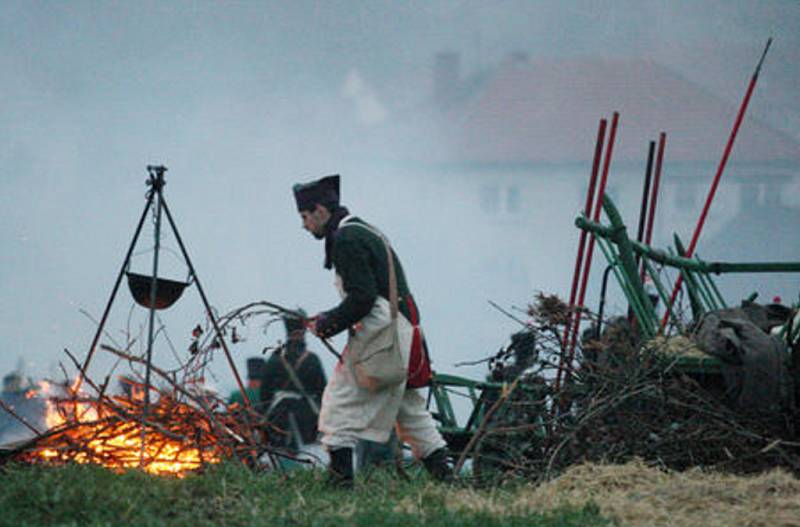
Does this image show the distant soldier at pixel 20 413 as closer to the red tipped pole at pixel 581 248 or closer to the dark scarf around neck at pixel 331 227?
the dark scarf around neck at pixel 331 227

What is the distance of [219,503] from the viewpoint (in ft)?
15.7

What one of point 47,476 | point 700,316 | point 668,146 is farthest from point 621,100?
point 47,476

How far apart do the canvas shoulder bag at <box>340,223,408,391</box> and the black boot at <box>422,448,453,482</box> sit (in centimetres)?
50

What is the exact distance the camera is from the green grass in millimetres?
4262

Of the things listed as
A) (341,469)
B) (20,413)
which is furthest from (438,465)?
(20,413)

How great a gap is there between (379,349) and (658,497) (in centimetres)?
159

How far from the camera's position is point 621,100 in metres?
26.8

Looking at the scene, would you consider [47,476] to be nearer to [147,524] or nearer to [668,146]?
[147,524]

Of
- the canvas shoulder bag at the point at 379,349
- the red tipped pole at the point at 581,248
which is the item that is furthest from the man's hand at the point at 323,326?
the red tipped pole at the point at 581,248

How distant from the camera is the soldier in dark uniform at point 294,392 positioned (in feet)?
28.9

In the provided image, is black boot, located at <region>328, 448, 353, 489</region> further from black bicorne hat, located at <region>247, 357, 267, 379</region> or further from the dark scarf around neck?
black bicorne hat, located at <region>247, 357, 267, 379</region>

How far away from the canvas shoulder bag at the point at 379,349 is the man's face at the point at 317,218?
206mm

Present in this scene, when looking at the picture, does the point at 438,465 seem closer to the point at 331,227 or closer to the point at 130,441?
the point at 331,227

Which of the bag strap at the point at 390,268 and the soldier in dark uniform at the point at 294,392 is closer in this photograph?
the bag strap at the point at 390,268
